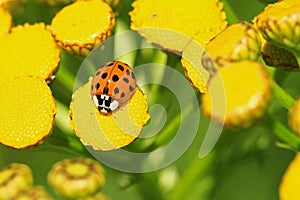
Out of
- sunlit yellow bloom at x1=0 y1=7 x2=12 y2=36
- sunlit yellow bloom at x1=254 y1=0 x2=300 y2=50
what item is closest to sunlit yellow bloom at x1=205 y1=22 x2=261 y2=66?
sunlit yellow bloom at x1=254 y1=0 x2=300 y2=50

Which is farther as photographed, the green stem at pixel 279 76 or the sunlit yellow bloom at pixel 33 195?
the green stem at pixel 279 76

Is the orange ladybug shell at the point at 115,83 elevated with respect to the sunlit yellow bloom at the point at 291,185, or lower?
elevated

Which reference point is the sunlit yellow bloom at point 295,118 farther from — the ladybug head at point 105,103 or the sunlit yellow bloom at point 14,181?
the sunlit yellow bloom at point 14,181

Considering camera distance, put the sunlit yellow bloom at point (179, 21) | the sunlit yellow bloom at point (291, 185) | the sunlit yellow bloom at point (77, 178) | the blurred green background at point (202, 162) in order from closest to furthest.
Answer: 1. the sunlit yellow bloom at point (291, 185)
2. the sunlit yellow bloom at point (77, 178)
3. the sunlit yellow bloom at point (179, 21)
4. the blurred green background at point (202, 162)

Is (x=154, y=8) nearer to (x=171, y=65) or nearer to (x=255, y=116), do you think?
(x=171, y=65)

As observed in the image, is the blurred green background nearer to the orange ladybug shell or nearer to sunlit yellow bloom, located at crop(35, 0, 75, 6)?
sunlit yellow bloom, located at crop(35, 0, 75, 6)

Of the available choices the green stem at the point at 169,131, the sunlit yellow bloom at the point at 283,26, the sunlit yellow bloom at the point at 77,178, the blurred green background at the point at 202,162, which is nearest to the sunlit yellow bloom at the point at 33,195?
the sunlit yellow bloom at the point at 77,178

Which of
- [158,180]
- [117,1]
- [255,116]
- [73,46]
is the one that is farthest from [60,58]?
[255,116]

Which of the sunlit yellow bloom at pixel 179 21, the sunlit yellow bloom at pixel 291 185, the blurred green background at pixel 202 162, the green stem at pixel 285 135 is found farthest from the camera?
the blurred green background at pixel 202 162

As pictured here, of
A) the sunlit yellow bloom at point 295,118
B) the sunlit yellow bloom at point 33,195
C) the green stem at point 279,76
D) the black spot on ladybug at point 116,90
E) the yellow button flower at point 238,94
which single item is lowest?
the green stem at point 279,76
